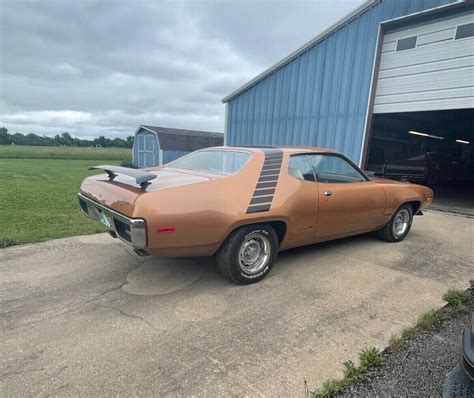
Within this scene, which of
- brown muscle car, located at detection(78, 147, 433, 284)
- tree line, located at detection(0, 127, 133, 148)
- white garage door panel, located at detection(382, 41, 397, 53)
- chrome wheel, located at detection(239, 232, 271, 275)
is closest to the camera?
brown muscle car, located at detection(78, 147, 433, 284)

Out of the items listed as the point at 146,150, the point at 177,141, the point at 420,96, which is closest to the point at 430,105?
the point at 420,96

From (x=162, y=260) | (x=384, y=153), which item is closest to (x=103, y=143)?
(x=384, y=153)

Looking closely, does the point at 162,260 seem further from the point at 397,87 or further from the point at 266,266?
the point at 397,87

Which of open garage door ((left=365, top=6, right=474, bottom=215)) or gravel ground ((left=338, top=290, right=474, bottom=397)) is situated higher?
open garage door ((left=365, top=6, right=474, bottom=215))

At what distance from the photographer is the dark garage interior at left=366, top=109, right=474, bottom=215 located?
10.8m

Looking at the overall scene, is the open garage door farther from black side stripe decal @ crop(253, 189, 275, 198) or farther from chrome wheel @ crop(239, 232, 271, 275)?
chrome wheel @ crop(239, 232, 271, 275)

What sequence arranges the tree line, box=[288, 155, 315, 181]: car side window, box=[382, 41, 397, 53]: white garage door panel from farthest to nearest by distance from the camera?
1. the tree line
2. box=[382, 41, 397, 53]: white garage door panel
3. box=[288, 155, 315, 181]: car side window

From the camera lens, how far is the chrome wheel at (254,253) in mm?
3248

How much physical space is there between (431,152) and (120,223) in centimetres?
1147

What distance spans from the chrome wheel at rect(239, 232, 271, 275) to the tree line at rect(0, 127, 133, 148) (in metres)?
65.7

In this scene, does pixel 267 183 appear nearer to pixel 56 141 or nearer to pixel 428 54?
pixel 428 54

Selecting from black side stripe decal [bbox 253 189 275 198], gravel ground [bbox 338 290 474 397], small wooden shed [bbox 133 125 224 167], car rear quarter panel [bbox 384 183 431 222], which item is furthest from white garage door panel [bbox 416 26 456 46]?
small wooden shed [bbox 133 125 224 167]

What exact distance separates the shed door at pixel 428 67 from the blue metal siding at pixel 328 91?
0.44 metres

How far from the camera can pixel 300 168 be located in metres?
3.69
